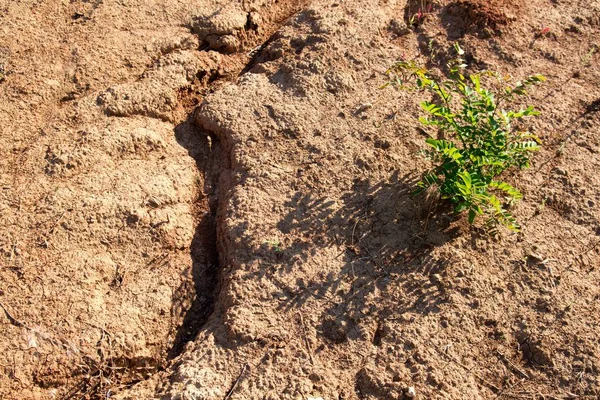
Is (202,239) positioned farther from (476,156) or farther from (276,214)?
(476,156)

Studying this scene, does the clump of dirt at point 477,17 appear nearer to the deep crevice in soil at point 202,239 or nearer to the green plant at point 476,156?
the green plant at point 476,156

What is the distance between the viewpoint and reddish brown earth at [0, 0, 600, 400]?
2895mm

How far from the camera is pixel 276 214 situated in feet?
10.8

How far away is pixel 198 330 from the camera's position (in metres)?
3.11

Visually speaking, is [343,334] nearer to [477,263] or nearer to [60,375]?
[477,263]

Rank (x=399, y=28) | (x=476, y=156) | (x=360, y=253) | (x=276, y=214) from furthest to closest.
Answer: (x=399, y=28) → (x=276, y=214) → (x=360, y=253) → (x=476, y=156)

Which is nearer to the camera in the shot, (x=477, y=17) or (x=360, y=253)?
(x=360, y=253)

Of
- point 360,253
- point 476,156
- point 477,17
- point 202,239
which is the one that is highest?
point 477,17

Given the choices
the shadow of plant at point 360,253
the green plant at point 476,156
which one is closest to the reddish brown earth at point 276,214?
the shadow of plant at point 360,253

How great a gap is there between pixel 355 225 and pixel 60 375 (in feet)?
5.58

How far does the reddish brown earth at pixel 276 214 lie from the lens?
289cm

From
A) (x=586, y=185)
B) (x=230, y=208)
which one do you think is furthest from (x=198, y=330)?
(x=586, y=185)

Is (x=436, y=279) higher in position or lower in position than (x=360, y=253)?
lower

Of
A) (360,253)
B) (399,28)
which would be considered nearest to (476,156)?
(360,253)
